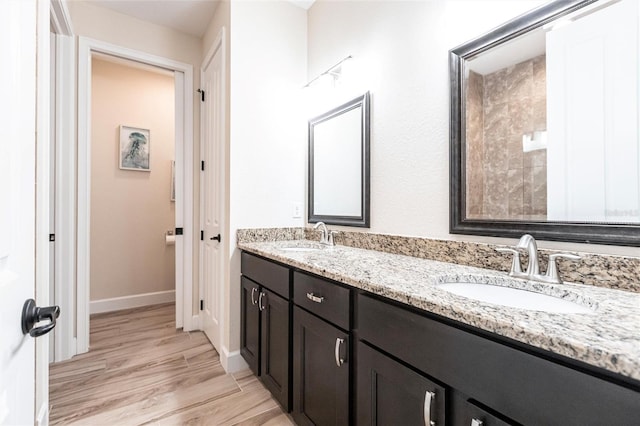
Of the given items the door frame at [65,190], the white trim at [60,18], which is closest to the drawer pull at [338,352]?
the door frame at [65,190]

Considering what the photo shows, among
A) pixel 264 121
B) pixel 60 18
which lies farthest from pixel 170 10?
pixel 264 121

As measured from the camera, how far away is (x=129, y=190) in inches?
132

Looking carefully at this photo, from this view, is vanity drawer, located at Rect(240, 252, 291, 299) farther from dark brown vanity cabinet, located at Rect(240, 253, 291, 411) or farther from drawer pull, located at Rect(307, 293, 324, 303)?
drawer pull, located at Rect(307, 293, 324, 303)

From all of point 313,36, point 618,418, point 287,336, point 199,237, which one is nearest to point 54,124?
point 199,237

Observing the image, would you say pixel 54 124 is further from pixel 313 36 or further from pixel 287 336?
pixel 287 336

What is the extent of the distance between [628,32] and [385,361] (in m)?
1.21

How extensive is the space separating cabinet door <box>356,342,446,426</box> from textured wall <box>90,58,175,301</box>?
10.4ft

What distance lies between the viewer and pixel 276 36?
7.43 feet

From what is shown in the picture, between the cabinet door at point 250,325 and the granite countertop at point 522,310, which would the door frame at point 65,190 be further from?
→ the granite countertop at point 522,310

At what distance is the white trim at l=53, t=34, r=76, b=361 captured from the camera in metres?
2.16

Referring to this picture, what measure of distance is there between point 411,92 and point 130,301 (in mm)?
3453

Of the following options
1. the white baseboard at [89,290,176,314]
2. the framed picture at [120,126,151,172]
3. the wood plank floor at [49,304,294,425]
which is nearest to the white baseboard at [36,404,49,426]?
the wood plank floor at [49,304,294,425]

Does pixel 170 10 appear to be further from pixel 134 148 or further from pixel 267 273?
pixel 267 273

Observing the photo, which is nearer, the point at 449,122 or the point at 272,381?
the point at 449,122
